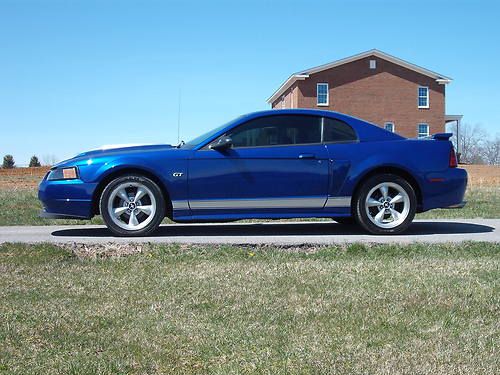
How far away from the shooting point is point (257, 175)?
724cm

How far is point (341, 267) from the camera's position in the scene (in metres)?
5.47

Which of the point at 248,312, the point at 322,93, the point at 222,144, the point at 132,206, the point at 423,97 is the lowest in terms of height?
the point at 248,312

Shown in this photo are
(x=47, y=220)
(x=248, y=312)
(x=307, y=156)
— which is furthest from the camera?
(x=47, y=220)

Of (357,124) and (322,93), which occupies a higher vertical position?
(322,93)

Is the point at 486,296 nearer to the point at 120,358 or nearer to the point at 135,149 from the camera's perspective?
the point at 120,358

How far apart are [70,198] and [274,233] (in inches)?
94.0

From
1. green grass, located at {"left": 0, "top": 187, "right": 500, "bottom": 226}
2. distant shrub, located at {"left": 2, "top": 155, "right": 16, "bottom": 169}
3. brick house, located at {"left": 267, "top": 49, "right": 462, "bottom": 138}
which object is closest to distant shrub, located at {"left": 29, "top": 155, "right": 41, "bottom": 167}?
distant shrub, located at {"left": 2, "top": 155, "right": 16, "bottom": 169}

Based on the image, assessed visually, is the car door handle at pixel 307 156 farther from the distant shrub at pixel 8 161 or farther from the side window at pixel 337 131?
the distant shrub at pixel 8 161

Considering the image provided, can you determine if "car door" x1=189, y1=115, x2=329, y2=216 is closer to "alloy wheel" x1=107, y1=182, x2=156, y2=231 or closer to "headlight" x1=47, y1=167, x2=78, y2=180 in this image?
"alloy wheel" x1=107, y1=182, x2=156, y2=231

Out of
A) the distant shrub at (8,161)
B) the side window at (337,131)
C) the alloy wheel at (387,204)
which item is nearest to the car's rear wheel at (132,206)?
the side window at (337,131)

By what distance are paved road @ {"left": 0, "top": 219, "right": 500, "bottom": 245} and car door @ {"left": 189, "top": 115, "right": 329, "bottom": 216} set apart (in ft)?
1.23

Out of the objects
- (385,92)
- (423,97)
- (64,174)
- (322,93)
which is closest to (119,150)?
(64,174)

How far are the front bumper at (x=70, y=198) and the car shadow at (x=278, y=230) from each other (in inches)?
Answer: 17.9

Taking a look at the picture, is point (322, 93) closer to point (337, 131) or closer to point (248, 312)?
point (337, 131)
